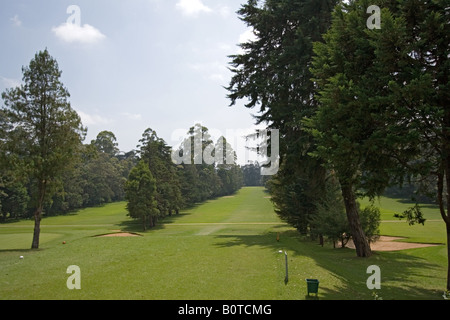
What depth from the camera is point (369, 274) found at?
49.6ft

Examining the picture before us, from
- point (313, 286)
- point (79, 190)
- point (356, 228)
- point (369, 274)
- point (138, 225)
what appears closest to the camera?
point (313, 286)

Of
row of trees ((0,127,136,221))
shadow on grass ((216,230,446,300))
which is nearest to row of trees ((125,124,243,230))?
row of trees ((0,127,136,221))

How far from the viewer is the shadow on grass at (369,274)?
1120 cm

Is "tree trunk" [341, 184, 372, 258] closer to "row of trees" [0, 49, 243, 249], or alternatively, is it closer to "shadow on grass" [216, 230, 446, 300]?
"shadow on grass" [216, 230, 446, 300]

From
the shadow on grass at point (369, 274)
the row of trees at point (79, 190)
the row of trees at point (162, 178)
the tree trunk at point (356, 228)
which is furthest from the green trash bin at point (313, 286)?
the row of trees at point (79, 190)

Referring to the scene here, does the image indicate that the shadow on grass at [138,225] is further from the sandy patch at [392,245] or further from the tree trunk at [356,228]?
the tree trunk at [356,228]

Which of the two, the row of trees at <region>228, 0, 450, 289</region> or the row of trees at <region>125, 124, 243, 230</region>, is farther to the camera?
the row of trees at <region>125, 124, 243, 230</region>

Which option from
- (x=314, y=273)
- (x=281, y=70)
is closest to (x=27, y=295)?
(x=314, y=273)

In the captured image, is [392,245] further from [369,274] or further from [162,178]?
[162,178]

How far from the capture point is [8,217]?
64.1 metres

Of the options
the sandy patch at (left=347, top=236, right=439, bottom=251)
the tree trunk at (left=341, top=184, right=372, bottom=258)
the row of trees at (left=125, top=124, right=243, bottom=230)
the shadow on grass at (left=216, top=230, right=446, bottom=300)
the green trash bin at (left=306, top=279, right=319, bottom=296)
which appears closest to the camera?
the green trash bin at (left=306, top=279, right=319, bottom=296)

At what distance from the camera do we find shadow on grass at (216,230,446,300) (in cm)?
1120

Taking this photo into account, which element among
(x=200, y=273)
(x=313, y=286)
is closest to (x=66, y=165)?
(x=200, y=273)

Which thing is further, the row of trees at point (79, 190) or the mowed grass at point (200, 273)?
the row of trees at point (79, 190)
